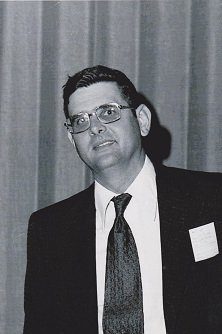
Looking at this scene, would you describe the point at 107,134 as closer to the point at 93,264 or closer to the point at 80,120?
A: the point at 80,120

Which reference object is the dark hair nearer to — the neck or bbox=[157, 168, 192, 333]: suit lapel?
the neck

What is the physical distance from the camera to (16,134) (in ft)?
6.47

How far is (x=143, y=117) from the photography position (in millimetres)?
1664

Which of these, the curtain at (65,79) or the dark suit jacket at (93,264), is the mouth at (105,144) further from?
the curtain at (65,79)

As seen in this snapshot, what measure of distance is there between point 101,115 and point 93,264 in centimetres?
46

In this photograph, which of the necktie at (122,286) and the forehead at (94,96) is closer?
the necktie at (122,286)

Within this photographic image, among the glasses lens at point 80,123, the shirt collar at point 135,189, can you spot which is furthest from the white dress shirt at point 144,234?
the glasses lens at point 80,123

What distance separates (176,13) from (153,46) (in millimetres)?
156

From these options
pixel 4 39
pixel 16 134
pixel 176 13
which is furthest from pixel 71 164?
pixel 176 13

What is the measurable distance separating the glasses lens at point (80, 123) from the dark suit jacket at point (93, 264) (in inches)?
10.3

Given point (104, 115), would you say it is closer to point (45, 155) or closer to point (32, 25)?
point (45, 155)

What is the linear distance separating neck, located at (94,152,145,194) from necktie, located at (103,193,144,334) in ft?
0.45

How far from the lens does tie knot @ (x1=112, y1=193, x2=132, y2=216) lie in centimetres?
159

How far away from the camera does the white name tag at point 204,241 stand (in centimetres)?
151
